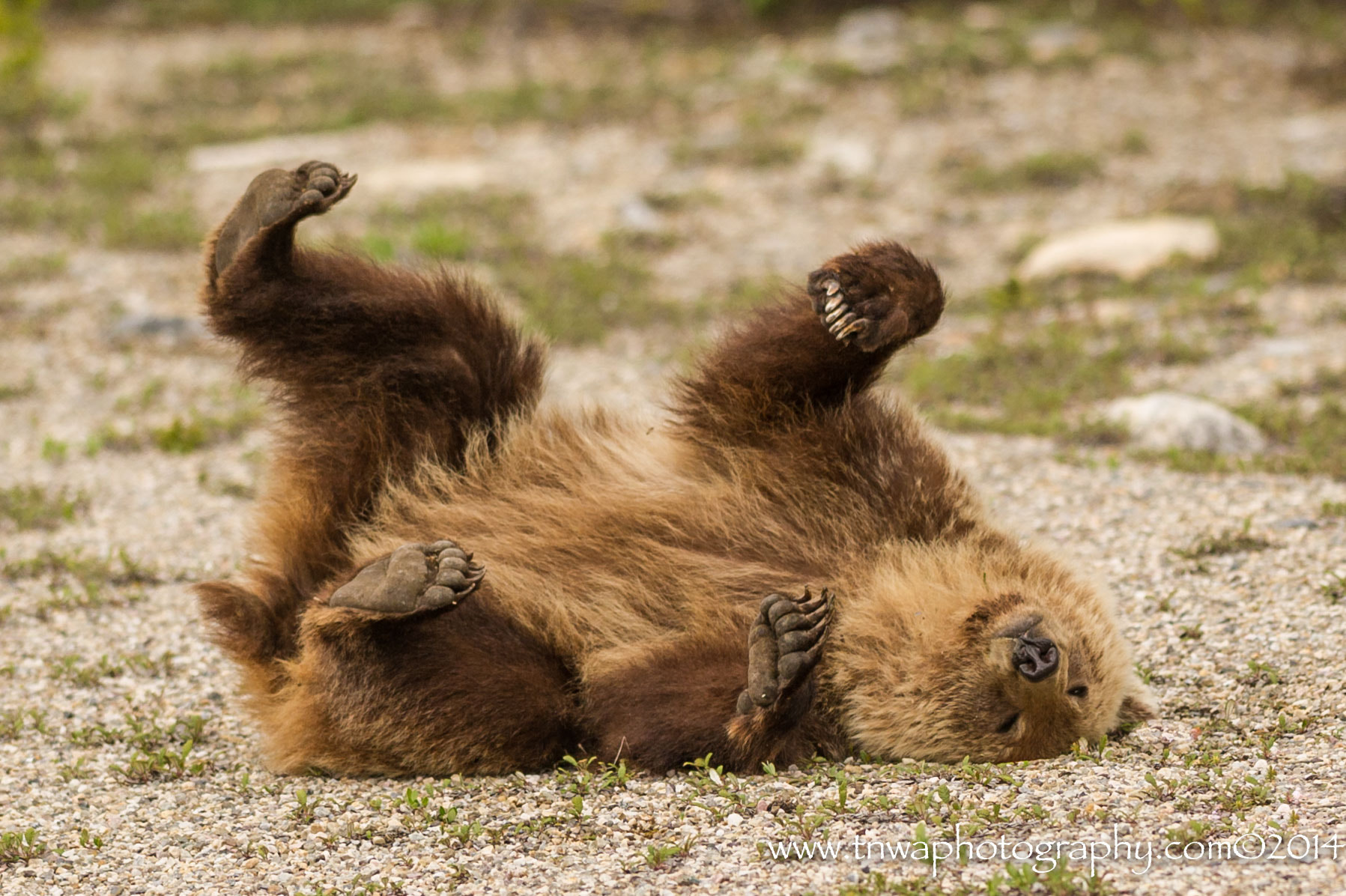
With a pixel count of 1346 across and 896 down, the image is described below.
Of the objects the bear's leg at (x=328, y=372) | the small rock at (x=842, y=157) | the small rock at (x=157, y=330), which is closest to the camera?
the bear's leg at (x=328, y=372)

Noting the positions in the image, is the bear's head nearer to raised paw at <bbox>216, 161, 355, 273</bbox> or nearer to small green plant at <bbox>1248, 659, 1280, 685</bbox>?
small green plant at <bbox>1248, 659, 1280, 685</bbox>

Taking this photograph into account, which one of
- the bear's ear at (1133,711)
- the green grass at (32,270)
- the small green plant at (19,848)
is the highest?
the bear's ear at (1133,711)

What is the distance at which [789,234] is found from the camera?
32.3 feet

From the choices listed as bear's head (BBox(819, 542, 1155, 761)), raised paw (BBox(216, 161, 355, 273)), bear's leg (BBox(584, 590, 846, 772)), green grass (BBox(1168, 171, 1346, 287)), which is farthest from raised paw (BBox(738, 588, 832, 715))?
green grass (BBox(1168, 171, 1346, 287))

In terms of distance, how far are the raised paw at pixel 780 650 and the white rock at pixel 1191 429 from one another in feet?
10.3

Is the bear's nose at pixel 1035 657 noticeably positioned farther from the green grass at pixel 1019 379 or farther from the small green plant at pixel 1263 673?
the green grass at pixel 1019 379

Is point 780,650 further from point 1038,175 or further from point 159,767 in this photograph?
point 1038,175

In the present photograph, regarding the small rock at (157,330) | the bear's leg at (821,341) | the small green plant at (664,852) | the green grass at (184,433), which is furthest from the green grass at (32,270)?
the small green plant at (664,852)

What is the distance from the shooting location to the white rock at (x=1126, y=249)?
872 centimetres

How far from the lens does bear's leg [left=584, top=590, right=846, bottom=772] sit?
3.87 metres

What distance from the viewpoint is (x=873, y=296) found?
14.3 feet

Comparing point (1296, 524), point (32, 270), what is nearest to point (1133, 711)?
point (1296, 524)

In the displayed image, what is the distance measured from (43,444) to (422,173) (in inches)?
175

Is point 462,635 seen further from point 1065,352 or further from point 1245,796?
point 1065,352
